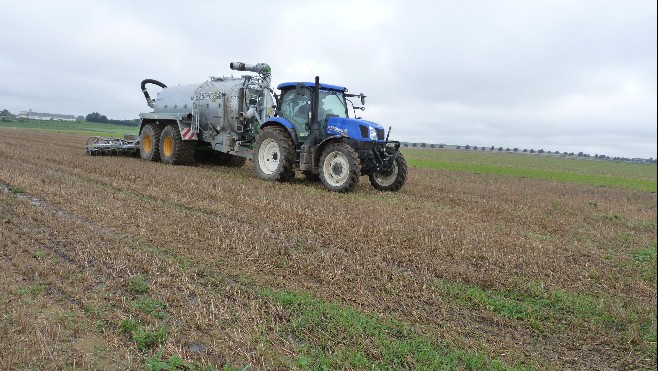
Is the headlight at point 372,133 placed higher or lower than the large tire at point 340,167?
higher

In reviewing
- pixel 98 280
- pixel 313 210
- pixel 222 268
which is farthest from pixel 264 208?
pixel 98 280

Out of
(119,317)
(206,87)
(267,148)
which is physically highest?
(206,87)

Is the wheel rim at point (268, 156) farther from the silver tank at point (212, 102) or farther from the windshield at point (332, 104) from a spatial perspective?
Answer: the silver tank at point (212, 102)

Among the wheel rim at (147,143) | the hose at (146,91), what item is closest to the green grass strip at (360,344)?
the wheel rim at (147,143)

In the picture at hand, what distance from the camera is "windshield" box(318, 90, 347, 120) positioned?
11.0 metres

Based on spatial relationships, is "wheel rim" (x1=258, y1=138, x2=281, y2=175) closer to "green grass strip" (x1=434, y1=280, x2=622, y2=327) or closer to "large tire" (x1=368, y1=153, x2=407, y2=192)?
"large tire" (x1=368, y1=153, x2=407, y2=192)

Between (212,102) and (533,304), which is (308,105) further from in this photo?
(533,304)

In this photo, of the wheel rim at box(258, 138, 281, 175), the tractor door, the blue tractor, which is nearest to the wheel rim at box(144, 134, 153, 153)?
the blue tractor

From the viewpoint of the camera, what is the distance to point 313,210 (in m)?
7.59

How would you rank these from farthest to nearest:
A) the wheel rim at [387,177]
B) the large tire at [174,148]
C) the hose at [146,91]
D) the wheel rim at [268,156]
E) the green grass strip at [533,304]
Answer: the hose at [146,91] → the large tire at [174,148] → the wheel rim at [268,156] → the wheel rim at [387,177] → the green grass strip at [533,304]

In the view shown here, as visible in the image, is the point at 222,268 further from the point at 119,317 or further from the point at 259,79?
the point at 259,79

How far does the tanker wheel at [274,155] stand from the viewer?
11.0 meters

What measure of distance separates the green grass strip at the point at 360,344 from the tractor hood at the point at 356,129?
278 inches

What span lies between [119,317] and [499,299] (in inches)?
127
